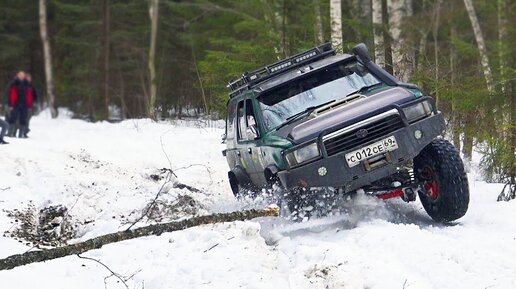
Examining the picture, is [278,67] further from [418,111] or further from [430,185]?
[430,185]

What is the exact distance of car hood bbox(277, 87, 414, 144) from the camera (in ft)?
24.4

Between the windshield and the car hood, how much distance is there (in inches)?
17.8

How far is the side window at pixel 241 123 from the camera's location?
9086mm

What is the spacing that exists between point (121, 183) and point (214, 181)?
1721 millimetres

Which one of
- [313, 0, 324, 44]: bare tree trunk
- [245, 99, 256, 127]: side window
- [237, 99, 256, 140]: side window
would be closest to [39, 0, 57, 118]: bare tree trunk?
[313, 0, 324, 44]: bare tree trunk

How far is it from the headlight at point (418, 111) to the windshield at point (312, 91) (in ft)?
3.33

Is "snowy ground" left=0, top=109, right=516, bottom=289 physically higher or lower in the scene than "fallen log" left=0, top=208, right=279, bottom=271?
lower

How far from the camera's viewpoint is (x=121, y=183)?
10.3 metres

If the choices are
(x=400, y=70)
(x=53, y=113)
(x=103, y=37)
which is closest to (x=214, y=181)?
(x=400, y=70)

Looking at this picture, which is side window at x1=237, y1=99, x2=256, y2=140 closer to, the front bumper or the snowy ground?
the snowy ground

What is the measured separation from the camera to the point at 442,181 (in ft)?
25.1

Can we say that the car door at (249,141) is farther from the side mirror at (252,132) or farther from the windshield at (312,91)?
the windshield at (312,91)

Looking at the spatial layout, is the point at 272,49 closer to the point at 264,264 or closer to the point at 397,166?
the point at 397,166

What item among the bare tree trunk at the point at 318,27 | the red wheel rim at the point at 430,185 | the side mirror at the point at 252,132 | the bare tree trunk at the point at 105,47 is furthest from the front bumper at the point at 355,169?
the bare tree trunk at the point at 105,47
